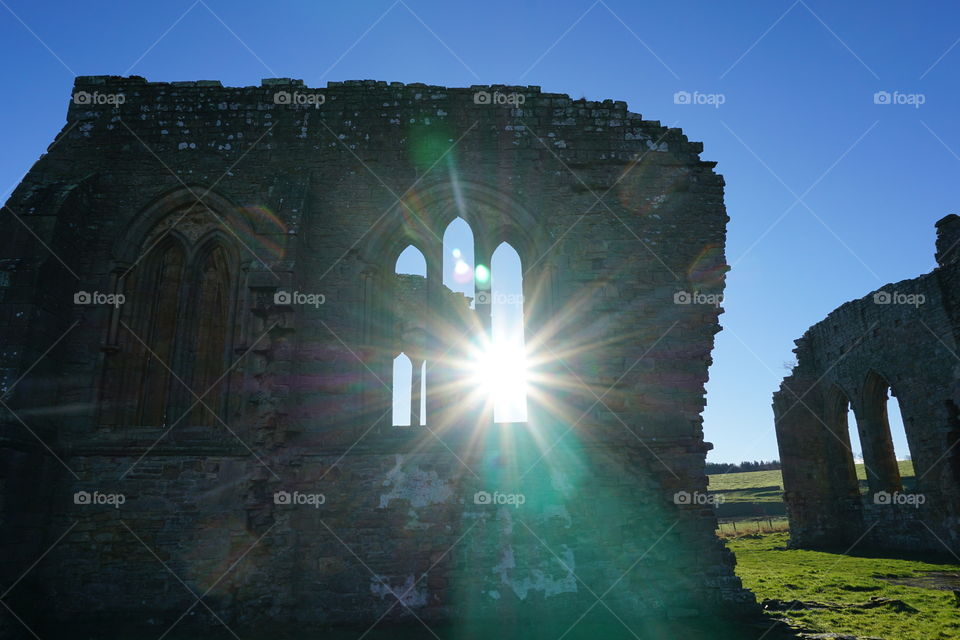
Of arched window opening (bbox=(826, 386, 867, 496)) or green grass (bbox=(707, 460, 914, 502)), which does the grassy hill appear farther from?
arched window opening (bbox=(826, 386, 867, 496))

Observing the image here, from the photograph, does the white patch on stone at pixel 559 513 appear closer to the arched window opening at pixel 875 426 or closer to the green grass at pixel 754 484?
the arched window opening at pixel 875 426

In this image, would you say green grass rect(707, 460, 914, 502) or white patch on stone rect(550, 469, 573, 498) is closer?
white patch on stone rect(550, 469, 573, 498)

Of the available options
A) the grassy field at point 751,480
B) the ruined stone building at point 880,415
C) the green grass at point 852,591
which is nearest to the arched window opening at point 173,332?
the green grass at point 852,591

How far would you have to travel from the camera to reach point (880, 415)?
1711 cm

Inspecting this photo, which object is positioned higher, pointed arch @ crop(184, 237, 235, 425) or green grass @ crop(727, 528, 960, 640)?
pointed arch @ crop(184, 237, 235, 425)

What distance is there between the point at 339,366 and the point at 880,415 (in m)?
15.9

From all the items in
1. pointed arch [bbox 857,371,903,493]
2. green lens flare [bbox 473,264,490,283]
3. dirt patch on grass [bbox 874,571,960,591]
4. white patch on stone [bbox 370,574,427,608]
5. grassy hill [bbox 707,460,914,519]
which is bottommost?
dirt patch on grass [bbox 874,571,960,591]

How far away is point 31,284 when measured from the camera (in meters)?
7.85

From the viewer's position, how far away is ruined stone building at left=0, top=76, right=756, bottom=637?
7.55 m

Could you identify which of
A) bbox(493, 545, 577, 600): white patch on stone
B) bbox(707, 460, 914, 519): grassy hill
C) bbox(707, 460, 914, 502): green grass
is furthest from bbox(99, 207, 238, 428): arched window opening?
bbox(707, 460, 914, 502): green grass

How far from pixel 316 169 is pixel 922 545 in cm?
1640

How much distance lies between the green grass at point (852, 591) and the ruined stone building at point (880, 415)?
1924mm

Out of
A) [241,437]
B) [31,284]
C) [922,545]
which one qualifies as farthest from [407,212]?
[922,545]

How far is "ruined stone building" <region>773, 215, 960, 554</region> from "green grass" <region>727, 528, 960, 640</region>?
1924 mm
